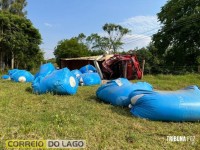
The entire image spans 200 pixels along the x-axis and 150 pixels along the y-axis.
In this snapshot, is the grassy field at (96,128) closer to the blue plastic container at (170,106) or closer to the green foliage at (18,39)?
the blue plastic container at (170,106)

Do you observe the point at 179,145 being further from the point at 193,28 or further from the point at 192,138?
the point at 193,28

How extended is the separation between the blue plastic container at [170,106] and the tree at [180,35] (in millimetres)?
13277

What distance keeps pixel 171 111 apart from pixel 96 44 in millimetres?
38530

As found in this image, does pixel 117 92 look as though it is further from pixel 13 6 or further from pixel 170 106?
pixel 13 6

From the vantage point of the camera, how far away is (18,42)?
60.0 ft

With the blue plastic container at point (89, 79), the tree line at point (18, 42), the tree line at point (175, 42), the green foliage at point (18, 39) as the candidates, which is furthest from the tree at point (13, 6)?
the blue plastic container at point (89, 79)

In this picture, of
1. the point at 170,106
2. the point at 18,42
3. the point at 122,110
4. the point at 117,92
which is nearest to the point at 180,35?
the point at 18,42

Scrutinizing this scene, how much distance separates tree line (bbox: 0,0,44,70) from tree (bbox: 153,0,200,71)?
9.24 metres

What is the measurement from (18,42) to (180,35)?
11.3 m

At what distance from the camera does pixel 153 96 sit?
3.95 meters

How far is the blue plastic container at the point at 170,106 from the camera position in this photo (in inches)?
147

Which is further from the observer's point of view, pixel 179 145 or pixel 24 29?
pixel 24 29

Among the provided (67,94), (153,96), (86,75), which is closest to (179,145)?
(153,96)

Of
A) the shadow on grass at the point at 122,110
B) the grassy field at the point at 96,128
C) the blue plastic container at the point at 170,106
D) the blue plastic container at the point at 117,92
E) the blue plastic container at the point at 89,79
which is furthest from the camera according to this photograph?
the blue plastic container at the point at 89,79
